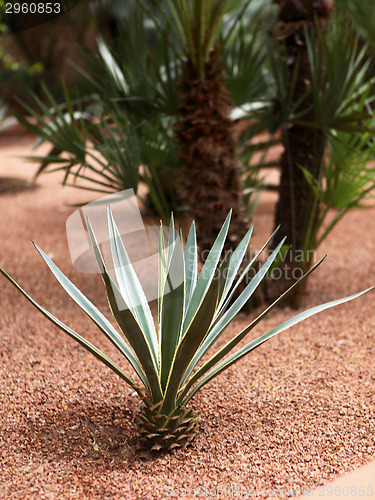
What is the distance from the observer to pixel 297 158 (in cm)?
322

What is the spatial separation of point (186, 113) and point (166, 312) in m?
1.48

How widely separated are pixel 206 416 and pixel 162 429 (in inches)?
11.5

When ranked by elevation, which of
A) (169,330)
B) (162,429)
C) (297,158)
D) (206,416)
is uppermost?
(169,330)

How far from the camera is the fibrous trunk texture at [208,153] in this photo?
112 inches

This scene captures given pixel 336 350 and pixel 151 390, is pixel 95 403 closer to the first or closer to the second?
pixel 151 390

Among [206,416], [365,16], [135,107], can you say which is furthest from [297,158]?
[365,16]

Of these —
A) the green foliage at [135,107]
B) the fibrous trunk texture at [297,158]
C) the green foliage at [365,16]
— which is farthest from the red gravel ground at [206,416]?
the green foliage at [365,16]

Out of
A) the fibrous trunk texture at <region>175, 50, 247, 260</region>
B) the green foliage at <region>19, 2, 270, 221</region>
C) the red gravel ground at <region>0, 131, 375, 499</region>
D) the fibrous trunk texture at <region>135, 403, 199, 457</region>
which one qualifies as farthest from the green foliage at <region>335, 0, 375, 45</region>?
the fibrous trunk texture at <region>135, 403, 199, 457</region>

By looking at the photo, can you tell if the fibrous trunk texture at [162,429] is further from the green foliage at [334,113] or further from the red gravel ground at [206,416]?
the green foliage at [334,113]

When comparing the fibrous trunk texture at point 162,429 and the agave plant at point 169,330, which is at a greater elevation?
the agave plant at point 169,330

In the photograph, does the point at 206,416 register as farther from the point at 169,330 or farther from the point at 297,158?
the point at 297,158

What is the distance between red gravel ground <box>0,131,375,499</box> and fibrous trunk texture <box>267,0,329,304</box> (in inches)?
12.2

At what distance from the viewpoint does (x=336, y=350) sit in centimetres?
262

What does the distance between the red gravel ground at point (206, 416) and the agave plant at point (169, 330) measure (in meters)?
0.12
